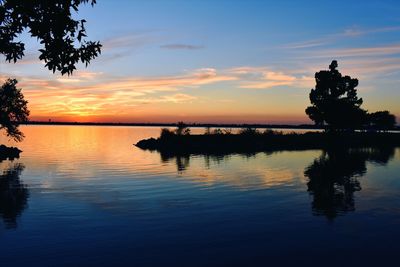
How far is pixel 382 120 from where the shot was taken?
439ft

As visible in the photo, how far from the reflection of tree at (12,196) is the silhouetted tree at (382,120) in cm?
11004

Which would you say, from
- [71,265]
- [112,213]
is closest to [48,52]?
[71,265]

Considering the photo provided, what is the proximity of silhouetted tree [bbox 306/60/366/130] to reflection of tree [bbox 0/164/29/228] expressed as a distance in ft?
230

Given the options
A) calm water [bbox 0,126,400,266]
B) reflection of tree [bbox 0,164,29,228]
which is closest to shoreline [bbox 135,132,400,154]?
reflection of tree [bbox 0,164,29,228]

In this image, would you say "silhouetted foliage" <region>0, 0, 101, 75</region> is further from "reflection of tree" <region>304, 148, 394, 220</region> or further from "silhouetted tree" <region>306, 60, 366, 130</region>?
"silhouetted tree" <region>306, 60, 366, 130</region>

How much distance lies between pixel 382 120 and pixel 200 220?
415ft

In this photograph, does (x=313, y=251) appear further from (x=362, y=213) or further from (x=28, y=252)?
(x=28, y=252)

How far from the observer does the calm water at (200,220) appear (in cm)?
1608

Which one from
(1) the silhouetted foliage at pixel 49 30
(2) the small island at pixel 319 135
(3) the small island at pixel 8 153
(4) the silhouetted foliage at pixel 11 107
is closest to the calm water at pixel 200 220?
(1) the silhouetted foliage at pixel 49 30

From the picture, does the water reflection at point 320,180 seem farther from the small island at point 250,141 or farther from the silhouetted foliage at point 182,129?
the silhouetted foliage at point 182,129

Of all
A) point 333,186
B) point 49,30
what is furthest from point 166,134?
point 49,30

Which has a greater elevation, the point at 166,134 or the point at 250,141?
the point at 166,134

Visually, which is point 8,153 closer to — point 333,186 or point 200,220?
point 333,186

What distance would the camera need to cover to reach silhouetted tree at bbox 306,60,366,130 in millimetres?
95250
